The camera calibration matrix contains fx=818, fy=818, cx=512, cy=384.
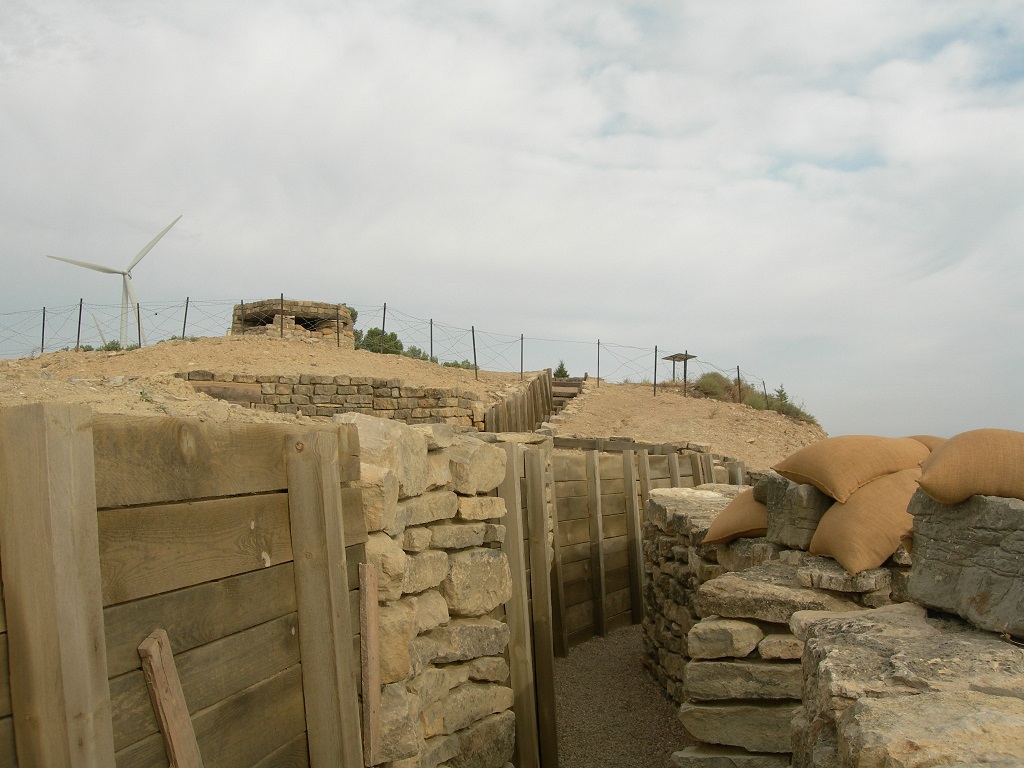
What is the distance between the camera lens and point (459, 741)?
3941mm

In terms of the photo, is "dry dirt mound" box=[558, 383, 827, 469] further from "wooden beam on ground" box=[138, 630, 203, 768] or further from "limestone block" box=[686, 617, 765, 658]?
"wooden beam on ground" box=[138, 630, 203, 768]

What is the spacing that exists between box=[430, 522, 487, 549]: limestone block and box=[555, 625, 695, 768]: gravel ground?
244cm

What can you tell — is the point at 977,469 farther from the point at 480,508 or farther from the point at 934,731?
the point at 480,508

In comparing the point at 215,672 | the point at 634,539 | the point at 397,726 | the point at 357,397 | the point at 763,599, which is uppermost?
→ the point at 357,397

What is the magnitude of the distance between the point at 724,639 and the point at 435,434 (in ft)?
6.00

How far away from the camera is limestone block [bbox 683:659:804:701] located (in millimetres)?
4156

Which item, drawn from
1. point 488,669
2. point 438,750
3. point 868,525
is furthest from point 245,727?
point 868,525

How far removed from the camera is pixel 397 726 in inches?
125

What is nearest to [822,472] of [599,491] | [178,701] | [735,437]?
[178,701]

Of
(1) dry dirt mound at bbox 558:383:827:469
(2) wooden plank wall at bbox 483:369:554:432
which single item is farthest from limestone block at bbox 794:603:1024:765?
(1) dry dirt mound at bbox 558:383:827:469

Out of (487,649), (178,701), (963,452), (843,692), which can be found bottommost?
(487,649)

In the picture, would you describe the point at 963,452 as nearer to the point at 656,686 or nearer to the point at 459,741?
the point at 459,741

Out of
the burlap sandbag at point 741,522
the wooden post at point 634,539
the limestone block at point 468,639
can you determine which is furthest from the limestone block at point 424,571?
the wooden post at point 634,539

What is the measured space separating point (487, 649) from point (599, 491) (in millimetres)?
4949
